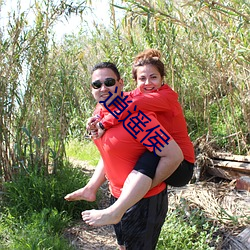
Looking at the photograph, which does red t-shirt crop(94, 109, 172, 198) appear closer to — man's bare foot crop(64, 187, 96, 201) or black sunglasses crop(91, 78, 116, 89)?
black sunglasses crop(91, 78, 116, 89)

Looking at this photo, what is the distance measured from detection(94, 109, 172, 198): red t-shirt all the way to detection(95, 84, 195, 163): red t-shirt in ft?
0.11

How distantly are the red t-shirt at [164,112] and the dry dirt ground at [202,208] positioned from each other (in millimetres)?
1444

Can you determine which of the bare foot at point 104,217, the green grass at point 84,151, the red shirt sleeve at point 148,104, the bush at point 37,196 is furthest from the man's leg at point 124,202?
the green grass at point 84,151

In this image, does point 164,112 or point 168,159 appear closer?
point 168,159

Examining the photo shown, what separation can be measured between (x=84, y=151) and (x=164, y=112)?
4.32 metres

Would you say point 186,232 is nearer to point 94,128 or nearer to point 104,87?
point 94,128

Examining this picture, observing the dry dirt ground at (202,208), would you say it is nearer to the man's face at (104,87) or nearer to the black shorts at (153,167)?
the black shorts at (153,167)

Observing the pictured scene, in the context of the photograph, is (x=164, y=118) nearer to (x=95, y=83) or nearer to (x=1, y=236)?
(x=95, y=83)

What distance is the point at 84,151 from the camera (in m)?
5.87

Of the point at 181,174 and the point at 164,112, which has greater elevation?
the point at 164,112

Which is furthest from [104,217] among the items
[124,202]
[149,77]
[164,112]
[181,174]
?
[149,77]

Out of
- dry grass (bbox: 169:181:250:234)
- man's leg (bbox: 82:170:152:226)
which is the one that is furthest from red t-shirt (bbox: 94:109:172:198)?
dry grass (bbox: 169:181:250:234)

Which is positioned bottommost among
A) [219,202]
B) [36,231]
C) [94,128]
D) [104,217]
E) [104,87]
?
[219,202]

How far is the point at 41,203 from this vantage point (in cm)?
348
